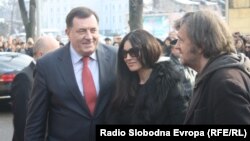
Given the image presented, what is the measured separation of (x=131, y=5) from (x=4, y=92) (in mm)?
5738

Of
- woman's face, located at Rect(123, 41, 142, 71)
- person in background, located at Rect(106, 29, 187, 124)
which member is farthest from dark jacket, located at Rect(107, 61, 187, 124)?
woman's face, located at Rect(123, 41, 142, 71)

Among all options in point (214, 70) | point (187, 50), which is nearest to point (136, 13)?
point (187, 50)

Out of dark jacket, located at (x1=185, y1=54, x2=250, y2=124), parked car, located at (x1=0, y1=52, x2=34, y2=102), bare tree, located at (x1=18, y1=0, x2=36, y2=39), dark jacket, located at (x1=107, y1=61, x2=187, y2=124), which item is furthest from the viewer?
bare tree, located at (x1=18, y1=0, x2=36, y2=39)

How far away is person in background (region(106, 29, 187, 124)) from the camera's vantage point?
347 cm

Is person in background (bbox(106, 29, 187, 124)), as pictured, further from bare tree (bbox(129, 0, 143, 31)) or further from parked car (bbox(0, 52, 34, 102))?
bare tree (bbox(129, 0, 143, 31))

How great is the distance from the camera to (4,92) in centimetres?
1144

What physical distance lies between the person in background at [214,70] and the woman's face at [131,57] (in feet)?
2.32

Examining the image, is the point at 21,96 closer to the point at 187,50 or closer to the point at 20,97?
the point at 20,97

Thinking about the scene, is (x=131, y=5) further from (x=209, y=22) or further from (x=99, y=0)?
(x=99, y=0)

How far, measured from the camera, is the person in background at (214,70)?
8.21 feet

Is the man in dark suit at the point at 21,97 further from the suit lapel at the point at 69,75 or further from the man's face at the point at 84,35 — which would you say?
the man's face at the point at 84,35

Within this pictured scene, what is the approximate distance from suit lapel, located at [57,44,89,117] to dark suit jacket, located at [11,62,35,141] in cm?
78

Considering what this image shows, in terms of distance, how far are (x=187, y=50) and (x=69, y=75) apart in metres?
1.11

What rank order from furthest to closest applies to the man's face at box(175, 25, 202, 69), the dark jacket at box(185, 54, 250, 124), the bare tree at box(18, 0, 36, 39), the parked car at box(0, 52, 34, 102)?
1. the bare tree at box(18, 0, 36, 39)
2. the parked car at box(0, 52, 34, 102)
3. the man's face at box(175, 25, 202, 69)
4. the dark jacket at box(185, 54, 250, 124)
